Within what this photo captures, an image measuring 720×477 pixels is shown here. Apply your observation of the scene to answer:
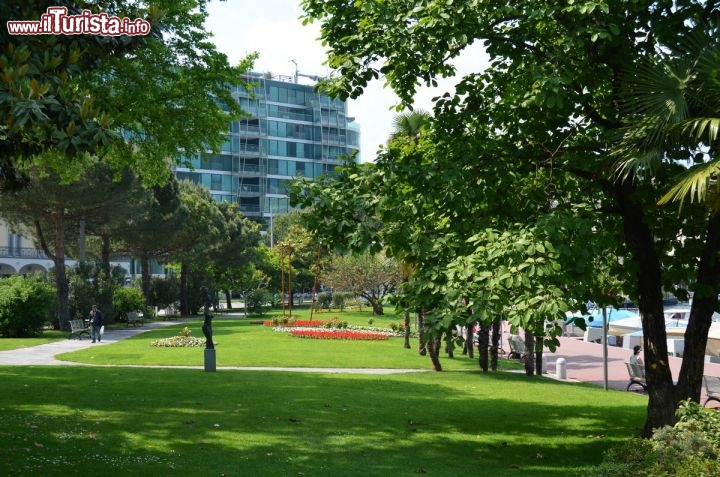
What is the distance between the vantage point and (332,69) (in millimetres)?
11469

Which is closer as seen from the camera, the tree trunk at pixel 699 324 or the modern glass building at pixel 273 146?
the tree trunk at pixel 699 324

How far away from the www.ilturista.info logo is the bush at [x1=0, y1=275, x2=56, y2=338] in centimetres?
2767

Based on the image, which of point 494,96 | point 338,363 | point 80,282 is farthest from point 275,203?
point 494,96

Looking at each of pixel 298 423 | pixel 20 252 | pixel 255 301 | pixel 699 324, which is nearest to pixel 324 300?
pixel 255 301

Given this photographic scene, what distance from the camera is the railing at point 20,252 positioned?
229 feet

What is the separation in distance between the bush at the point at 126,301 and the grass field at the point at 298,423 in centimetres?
2677

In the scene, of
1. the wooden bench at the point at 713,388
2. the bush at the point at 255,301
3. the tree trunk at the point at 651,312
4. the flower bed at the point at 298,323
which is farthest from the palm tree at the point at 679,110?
the bush at the point at 255,301

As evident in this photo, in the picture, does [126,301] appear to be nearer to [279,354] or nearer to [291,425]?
[279,354]

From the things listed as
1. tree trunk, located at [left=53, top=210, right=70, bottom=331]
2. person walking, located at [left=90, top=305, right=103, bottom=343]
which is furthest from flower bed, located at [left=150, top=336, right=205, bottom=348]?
tree trunk, located at [left=53, top=210, right=70, bottom=331]

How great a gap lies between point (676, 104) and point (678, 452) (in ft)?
13.4

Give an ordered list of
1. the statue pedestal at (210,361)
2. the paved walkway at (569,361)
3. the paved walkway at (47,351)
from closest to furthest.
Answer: the statue pedestal at (210,361) < the paved walkway at (569,361) < the paved walkway at (47,351)

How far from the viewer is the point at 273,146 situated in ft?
398

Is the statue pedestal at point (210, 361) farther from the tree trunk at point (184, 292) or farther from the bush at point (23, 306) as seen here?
the tree trunk at point (184, 292)

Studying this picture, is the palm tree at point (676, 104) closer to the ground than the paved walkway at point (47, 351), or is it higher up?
higher up
